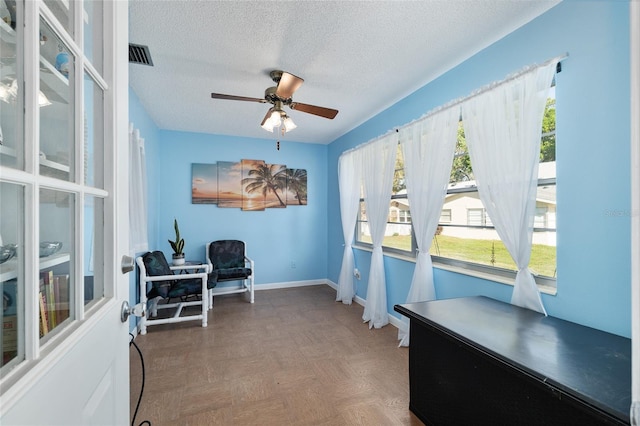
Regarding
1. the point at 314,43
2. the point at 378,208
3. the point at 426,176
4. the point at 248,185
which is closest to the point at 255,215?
the point at 248,185

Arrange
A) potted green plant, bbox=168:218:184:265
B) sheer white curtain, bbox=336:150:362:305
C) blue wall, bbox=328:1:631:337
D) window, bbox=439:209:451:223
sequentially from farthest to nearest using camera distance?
sheer white curtain, bbox=336:150:362:305 < potted green plant, bbox=168:218:184:265 < window, bbox=439:209:451:223 < blue wall, bbox=328:1:631:337

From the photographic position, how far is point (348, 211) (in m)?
3.94

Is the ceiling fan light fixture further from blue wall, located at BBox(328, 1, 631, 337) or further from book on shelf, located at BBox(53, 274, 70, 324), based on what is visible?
book on shelf, located at BBox(53, 274, 70, 324)

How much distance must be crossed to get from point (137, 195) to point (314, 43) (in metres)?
2.24

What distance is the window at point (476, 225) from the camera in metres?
1.76

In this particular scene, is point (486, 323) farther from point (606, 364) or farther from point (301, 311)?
point (301, 311)

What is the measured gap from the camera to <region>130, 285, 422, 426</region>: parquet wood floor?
174 centimetres

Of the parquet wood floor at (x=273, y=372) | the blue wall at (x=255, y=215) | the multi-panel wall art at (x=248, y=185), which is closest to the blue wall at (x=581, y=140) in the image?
the parquet wood floor at (x=273, y=372)

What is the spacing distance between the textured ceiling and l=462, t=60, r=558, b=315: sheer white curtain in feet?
1.52

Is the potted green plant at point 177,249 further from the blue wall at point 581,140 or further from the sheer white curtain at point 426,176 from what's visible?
the sheer white curtain at point 426,176

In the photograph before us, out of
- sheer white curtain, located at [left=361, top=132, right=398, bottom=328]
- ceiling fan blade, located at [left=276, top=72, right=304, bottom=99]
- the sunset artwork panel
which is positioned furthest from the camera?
the sunset artwork panel

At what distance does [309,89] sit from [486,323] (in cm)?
240

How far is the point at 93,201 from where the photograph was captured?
0.81 metres

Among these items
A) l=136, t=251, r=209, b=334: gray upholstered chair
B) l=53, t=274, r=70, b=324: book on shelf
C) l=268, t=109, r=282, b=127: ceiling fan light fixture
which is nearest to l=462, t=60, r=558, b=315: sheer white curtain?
l=268, t=109, r=282, b=127: ceiling fan light fixture
